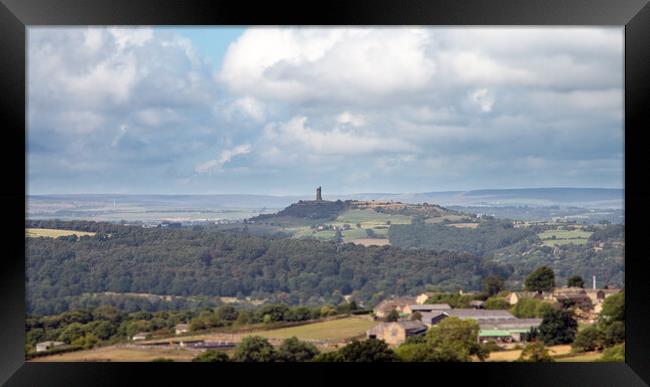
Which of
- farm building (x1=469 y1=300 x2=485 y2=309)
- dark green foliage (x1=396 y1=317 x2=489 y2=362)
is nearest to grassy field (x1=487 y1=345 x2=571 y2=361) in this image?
dark green foliage (x1=396 y1=317 x2=489 y2=362)

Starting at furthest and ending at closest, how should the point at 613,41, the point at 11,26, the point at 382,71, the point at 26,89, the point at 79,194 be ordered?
the point at 382,71 < the point at 613,41 < the point at 79,194 < the point at 26,89 < the point at 11,26

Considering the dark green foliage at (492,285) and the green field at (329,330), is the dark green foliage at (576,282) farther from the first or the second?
the green field at (329,330)

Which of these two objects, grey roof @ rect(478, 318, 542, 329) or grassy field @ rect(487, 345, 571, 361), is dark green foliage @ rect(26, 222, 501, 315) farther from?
grassy field @ rect(487, 345, 571, 361)

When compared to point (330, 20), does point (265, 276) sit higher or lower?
lower

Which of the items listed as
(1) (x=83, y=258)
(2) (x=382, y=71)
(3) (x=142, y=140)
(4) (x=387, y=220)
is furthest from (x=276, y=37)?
(1) (x=83, y=258)

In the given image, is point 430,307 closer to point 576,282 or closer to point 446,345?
point 446,345

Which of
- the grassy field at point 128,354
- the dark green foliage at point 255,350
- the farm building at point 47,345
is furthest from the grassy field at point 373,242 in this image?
the farm building at point 47,345

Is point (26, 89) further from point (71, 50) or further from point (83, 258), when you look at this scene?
point (71, 50)
